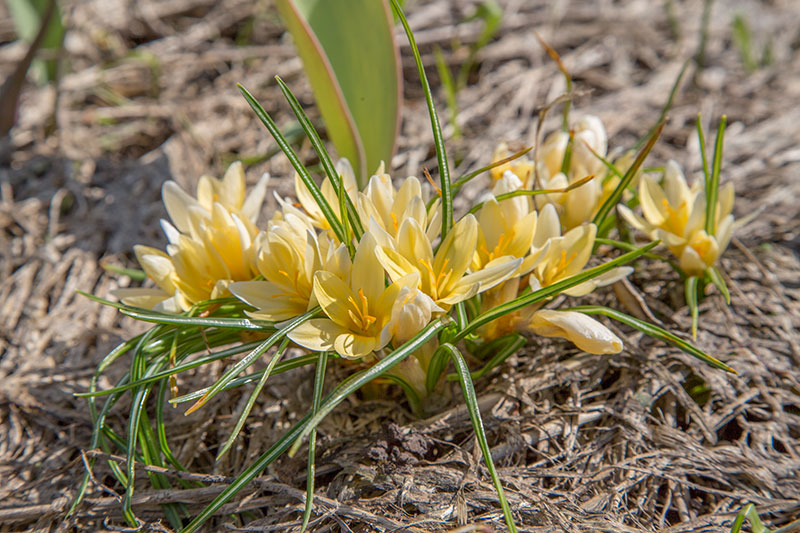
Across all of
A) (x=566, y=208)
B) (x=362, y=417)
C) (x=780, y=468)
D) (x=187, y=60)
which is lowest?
(x=780, y=468)

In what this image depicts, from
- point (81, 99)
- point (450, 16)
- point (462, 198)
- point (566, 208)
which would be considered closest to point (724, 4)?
point (450, 16)

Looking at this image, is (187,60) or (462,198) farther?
(187,60)

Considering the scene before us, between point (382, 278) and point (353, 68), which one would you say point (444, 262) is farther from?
point (353, 68)

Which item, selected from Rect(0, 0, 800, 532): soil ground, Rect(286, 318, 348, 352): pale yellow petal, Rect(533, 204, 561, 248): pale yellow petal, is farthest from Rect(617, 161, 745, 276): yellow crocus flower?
Rect(286, 318, 348, 352): pale yellow petal

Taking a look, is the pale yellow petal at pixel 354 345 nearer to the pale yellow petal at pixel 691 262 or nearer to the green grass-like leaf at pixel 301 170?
the green grass-like leaf at pixel 301 170

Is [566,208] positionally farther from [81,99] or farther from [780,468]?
[81,99]

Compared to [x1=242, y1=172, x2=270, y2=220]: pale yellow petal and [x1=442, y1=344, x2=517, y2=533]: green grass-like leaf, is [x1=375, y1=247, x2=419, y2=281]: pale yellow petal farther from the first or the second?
[x1=242, y1=172, x2=270, y2=220]: pale yellow petal

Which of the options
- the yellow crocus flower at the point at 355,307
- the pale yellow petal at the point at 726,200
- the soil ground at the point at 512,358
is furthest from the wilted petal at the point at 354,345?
the pale yellow petal at the point at 726,200
